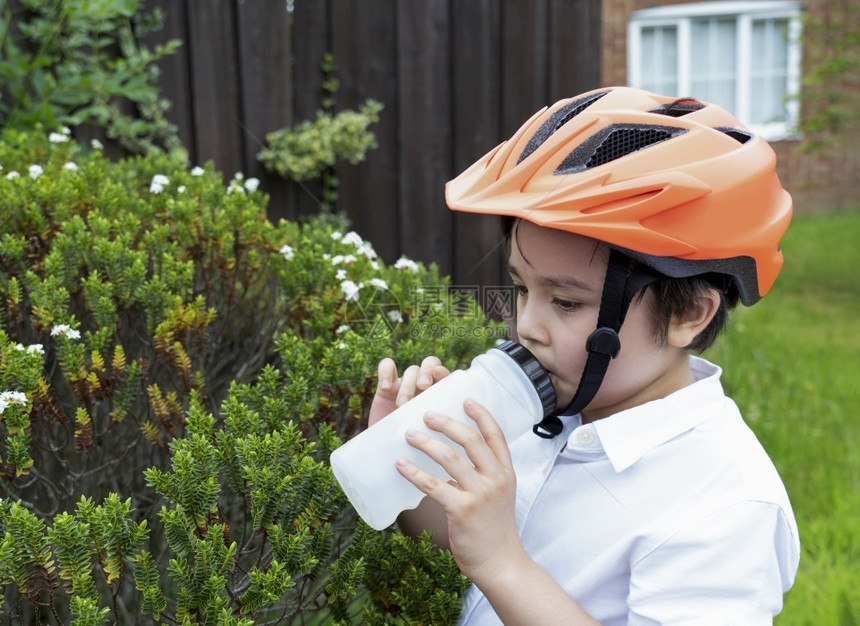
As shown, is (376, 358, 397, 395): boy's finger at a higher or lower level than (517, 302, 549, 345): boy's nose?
lower

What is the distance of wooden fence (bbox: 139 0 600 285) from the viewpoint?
4.39 m

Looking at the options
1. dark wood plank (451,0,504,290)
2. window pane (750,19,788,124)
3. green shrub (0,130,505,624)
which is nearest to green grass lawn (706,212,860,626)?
dark wood plank (451,0,504,290)

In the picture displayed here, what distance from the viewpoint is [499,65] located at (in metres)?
5.28

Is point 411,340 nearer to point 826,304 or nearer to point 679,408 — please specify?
point 679,408

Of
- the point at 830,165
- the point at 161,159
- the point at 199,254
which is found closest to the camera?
the point at 199,254

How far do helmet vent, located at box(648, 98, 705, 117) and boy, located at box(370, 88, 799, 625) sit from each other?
0.01 m

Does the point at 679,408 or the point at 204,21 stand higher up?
the point at 204,21

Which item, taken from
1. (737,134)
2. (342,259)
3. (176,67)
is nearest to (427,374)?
(342,259)

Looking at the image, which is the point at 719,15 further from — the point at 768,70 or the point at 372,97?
the point at 372,97

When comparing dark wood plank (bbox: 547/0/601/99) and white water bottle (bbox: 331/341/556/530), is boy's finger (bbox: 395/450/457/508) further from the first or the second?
dark wood plank (bbox: 547/0/601/99)

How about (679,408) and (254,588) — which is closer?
(254,588)

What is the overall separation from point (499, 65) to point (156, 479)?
4.29 m

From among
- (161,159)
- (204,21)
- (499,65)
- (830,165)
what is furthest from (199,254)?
(830,165)

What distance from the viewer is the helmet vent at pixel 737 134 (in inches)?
72.4
